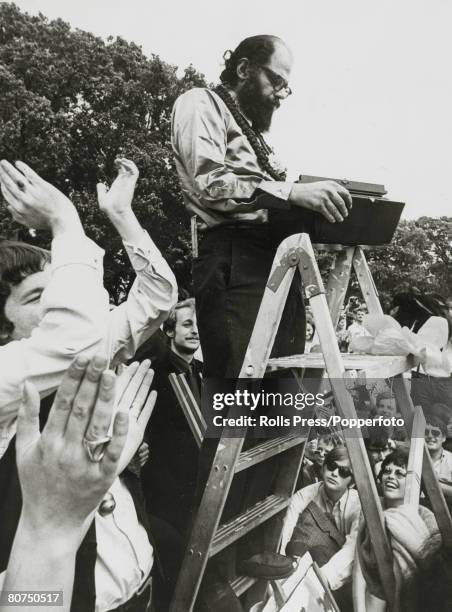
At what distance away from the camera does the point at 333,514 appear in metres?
1.42

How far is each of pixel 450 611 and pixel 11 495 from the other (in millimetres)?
981

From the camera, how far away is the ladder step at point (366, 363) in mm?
998

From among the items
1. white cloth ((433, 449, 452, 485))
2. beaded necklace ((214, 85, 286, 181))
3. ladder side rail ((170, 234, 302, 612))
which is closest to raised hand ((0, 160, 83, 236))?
ladder side rail ((170, 234, 302, 612))

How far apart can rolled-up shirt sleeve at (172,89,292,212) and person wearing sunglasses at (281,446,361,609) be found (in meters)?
0.76

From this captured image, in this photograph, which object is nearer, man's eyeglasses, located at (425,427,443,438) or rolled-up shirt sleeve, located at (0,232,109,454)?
rolled-up shirt sleeve, located at (0,232,109,454)

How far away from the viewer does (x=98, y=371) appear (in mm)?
457

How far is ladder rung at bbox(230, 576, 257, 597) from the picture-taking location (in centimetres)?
107

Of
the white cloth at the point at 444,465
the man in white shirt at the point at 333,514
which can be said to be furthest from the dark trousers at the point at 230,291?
the white cloth at the point at 444,465

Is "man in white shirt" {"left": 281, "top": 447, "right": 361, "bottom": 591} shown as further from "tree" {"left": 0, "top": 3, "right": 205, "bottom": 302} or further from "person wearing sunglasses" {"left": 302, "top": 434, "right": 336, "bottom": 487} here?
"tree" {"left": 0, "top": 3, "right": 205, "bottom": 302}

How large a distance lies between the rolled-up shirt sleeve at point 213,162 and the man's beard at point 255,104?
0.43 feet

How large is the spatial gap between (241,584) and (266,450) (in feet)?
0.94

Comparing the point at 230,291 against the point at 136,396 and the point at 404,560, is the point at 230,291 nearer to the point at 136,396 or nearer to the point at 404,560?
the point at 136,396

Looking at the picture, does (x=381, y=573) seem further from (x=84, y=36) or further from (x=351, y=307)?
(x=84, y=36)

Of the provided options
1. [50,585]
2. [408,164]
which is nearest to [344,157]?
[408,164]
